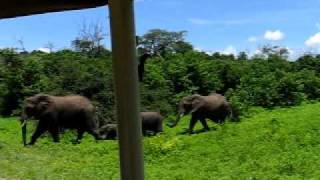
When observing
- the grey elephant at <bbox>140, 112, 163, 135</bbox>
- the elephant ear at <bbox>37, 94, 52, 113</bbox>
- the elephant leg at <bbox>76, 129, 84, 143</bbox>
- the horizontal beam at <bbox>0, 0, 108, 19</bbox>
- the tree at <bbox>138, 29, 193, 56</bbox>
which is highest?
the tree at <bbox>138, 29, 193, 56</bbox>

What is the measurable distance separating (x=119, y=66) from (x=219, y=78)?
9155 mm

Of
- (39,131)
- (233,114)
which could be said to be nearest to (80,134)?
(39,131)

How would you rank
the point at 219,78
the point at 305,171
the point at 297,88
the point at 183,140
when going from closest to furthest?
the point at 305,171, the point at 183,140, the point at 297,88, the point at 219,78

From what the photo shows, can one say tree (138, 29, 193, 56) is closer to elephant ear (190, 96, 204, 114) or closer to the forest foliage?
the forest foliage

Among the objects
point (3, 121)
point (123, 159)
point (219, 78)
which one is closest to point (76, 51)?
point (3, 121)

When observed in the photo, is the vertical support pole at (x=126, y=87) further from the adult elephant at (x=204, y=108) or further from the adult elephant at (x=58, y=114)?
the adult elephant at (x=204, y=108)

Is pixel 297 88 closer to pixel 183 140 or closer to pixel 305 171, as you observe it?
pixel 183 140

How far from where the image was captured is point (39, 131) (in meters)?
9.70

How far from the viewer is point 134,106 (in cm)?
257

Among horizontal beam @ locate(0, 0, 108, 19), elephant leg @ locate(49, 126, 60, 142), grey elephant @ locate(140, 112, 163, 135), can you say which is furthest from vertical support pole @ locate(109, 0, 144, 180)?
elephant leg @ locate(49, 126, 60, 142)

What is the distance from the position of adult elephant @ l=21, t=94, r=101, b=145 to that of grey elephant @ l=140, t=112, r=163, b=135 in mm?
728

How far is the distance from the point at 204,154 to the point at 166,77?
3.06 m

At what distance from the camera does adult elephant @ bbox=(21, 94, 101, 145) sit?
966 cm

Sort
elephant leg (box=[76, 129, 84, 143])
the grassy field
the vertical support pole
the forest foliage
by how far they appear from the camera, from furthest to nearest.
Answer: the forest foliage, elephant leg (box=[76, 129, 84, 143]), the grassy field, the vertical support pole
